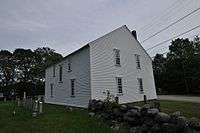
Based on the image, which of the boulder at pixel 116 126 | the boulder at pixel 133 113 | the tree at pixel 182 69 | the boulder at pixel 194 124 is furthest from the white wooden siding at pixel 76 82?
the tree at pixel 182 69

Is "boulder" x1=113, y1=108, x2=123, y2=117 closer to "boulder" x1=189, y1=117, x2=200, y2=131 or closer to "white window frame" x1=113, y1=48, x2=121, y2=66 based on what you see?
"boulder" x1=189, y1=117, x2=200, y2=131

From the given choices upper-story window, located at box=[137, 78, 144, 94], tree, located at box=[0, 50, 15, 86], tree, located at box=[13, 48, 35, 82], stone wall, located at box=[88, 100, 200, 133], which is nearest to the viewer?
stone wall, located at box=[88, 100, 200, 133]

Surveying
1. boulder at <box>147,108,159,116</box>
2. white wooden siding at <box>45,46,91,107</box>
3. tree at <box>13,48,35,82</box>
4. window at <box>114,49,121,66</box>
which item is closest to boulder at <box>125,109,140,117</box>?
boulder at <box>147,108,159,116</box>

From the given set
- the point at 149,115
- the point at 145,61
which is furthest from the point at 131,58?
the point at 149,115

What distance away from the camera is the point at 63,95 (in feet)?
85.2

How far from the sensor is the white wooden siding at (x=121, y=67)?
840 inches

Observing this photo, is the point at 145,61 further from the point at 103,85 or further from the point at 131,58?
the point at 103,85

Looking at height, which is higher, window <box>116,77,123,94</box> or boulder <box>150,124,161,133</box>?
window <box>116,77,123,94</box>

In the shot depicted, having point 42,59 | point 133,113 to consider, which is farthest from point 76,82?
point 42,59

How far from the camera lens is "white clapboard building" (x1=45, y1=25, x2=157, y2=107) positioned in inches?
839

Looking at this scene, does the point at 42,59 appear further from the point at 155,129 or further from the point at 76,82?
the point at 155,129

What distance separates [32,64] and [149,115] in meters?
53.9

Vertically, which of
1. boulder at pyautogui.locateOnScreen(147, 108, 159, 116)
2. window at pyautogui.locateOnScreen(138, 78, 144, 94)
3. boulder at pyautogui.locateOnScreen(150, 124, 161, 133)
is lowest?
boulder at pyautogui.locateOnScreen(150, 124, 161, 133)

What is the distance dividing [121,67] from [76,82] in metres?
5.51
